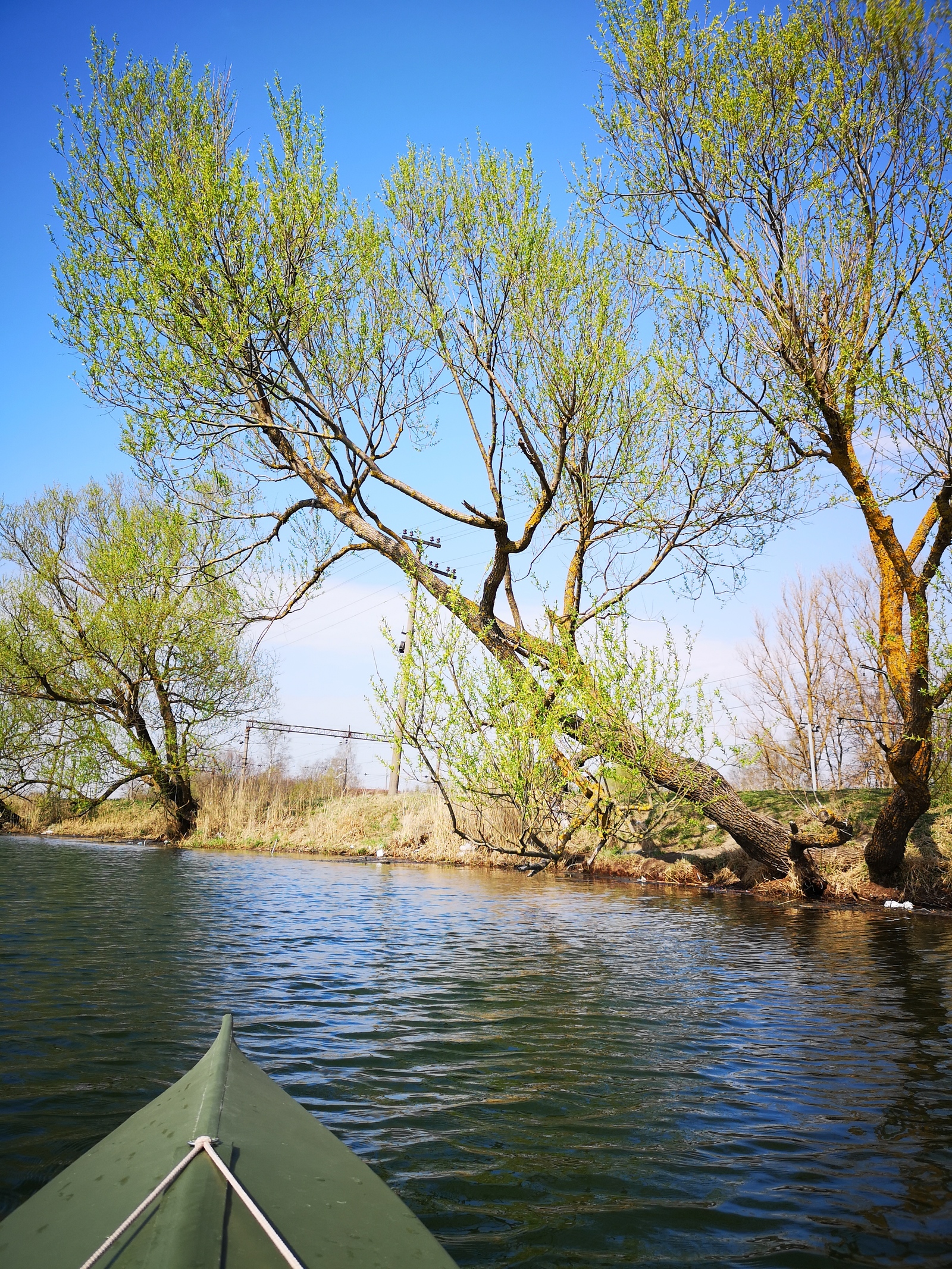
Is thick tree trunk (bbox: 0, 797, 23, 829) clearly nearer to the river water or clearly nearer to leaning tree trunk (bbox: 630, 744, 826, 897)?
the river water

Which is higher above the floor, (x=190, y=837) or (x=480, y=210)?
(x=480, y=210)

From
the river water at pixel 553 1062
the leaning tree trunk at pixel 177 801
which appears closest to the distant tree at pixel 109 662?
the leaning tree trunk at pixel 177 801

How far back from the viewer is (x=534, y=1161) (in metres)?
3.03

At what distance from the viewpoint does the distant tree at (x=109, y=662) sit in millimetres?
20469

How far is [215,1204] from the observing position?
6.03ft

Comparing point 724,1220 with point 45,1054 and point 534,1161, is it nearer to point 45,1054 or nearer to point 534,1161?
point 534,1161

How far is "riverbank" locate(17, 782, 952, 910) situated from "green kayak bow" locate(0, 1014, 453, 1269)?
9.67 metres

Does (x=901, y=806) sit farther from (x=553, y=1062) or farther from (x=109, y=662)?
(x=109, y=662)

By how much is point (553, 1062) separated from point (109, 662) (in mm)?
20193

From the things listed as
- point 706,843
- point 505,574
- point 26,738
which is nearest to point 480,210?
point 505,574

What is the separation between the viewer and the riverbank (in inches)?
507

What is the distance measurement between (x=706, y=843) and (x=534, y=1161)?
14.7 metres

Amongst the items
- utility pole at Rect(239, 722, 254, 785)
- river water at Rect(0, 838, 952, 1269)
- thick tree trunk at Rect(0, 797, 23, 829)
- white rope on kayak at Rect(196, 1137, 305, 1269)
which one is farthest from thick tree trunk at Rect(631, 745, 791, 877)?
thick tree trunk at Rect(0, 797, 23, 829)

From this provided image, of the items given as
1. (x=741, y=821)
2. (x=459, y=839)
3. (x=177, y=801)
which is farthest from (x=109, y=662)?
(x=741, y=821)
